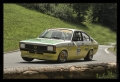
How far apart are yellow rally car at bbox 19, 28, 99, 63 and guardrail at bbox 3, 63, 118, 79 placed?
4701mm

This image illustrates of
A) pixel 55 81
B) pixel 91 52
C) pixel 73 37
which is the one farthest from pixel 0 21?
pixel 91 52

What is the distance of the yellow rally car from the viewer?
1499 centimetres

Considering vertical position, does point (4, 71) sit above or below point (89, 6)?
below

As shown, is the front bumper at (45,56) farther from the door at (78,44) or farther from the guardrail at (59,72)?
the guardrail at (59,72)

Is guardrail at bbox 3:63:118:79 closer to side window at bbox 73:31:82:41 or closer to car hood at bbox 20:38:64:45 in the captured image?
car hood at bbox 20:38:64:45

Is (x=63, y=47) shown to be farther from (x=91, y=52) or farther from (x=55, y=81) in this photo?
(x=55, y=81)

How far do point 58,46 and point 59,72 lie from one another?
5494 millimetres

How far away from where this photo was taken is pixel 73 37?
16.9 meters

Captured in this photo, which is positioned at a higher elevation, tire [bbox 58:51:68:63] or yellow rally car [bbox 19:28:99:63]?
yellow rally car [bbox 19:28:99:63]

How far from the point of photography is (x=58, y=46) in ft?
49.7

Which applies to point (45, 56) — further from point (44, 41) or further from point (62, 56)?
point (62, 56)

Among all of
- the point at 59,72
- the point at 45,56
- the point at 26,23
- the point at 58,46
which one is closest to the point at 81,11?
the point at 26,23

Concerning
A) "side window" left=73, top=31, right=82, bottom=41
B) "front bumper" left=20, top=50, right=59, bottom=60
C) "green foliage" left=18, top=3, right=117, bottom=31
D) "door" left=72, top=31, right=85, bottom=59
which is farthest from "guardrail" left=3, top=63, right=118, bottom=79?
"green foliage" left=18, top=3, right=117, bottom=31

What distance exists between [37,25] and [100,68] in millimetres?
39552
